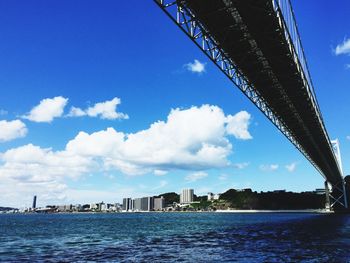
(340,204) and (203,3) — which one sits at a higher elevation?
(203,3)

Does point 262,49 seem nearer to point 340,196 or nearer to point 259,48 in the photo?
point 259,48

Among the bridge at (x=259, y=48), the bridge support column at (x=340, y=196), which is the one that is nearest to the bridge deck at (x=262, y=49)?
the bridge at (x=259, y=48)

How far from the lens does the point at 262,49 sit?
2748 cm

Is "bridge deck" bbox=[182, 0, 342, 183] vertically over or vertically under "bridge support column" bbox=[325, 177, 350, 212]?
over

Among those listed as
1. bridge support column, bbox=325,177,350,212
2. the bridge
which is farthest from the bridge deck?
bridge support column, bbox=325,177,350,212

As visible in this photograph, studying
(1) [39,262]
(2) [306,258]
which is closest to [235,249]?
(2) [306,258]

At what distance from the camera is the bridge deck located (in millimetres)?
22102

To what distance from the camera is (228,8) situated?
22062mm

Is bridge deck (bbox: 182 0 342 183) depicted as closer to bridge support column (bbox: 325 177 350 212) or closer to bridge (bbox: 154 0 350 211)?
bridge (bbox: 154 0 350 211)

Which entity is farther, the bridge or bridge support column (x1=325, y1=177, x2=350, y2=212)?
bridge support column (x1=325, y1=177, x2=350, y2=212)

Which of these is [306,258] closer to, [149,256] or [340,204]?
[149,256]

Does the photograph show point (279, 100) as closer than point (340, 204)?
Yes

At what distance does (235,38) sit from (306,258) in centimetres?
1613

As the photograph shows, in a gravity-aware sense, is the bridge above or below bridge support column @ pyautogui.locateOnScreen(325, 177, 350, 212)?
above
